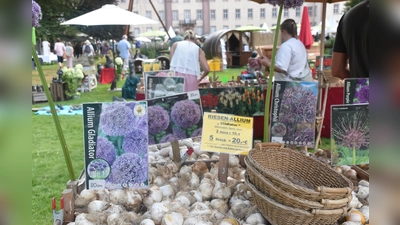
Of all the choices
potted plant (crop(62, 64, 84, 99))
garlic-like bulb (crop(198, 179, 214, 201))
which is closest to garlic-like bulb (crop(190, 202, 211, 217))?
garlic-like bulb (crop(198, 179, 214, 201))

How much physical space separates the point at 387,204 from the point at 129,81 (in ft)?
26.7

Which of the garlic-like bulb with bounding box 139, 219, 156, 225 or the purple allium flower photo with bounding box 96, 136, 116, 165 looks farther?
the purple allium flower photo with bounding box 96, 136, 116, 165

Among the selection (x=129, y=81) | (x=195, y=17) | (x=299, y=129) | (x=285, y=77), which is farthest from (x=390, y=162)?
(x=195, y=17)

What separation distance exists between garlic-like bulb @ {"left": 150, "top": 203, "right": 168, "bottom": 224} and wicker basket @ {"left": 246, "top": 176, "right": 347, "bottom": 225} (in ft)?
1.44

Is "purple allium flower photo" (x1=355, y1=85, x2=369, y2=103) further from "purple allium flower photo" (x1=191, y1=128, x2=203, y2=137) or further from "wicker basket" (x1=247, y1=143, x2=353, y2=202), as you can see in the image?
"purple allium flower photo" (x1=191, y1=128, x2=203, y2=137)

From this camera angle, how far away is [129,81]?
27.5 ft

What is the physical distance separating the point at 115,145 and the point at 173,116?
515 mm

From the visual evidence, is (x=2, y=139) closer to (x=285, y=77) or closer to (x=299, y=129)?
(x=299, y=129)

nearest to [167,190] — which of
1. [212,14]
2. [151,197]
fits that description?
[151,197]

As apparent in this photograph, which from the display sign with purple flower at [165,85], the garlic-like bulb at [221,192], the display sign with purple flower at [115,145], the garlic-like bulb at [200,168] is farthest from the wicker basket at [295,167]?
the display sign with purple flower at [165,85]

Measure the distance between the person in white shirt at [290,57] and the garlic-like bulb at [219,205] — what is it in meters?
2.04

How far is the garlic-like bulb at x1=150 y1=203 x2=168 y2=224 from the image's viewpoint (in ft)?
5.70

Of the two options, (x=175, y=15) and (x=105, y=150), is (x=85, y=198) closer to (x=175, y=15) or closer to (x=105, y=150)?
(x=105, y=150)

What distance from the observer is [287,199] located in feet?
4.93
